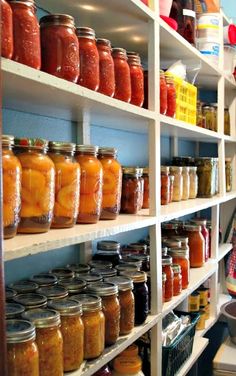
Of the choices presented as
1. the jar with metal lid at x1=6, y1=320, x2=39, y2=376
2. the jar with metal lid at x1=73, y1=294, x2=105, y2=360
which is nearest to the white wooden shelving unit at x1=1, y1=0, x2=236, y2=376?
the jar with metal lid at x1=73, y1=294, x2=105, y2=360

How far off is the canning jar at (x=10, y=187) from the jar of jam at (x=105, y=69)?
0.37 meters

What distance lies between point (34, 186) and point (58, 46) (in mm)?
306

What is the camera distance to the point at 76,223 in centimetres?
115

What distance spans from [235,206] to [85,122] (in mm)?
1580

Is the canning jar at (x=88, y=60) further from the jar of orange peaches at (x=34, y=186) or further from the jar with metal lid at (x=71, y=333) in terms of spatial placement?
the jar with metal lid at (x=71, y=333)

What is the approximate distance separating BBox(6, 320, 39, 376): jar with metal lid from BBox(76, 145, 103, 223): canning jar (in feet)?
1.12

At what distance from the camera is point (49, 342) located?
931 millimetres

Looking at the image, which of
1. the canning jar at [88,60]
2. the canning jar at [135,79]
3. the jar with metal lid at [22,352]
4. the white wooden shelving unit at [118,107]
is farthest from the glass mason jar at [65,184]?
the canning jar at [135,79]

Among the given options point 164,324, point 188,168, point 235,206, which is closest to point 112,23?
point 188,168

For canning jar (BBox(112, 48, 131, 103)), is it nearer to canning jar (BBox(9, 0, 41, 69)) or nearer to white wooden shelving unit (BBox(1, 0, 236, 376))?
white wooden shelving unit (BBox(1, 0, 236, 376))

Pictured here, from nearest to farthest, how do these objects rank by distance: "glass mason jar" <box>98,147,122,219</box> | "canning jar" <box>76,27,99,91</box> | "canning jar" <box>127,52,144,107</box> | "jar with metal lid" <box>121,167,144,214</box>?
"canning jar" <box>76,27,99,91</box> < "glass mason jar" <box>98,147,122,219</box> < "canning jar" <box>127,52,144,107</box> < "jar with metal lid" <box>121,167,144,214</box>

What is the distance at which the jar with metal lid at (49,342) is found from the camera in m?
0.92

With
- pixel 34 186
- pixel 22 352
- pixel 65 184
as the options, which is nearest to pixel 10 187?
pixel 34 186

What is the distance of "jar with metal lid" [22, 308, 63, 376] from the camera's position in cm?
92
